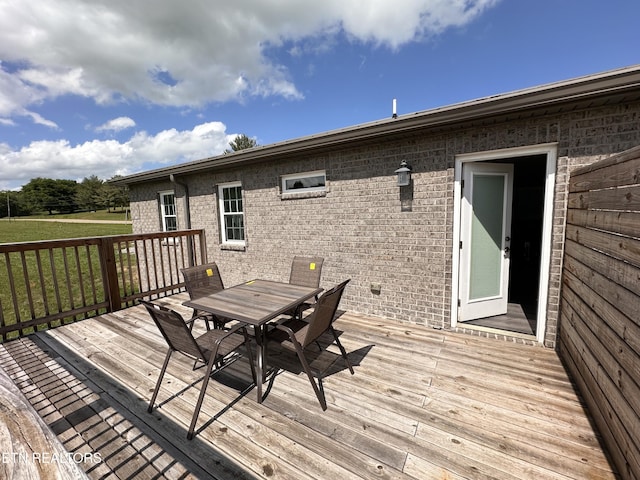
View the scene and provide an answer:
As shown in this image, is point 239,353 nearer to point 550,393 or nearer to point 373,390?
point 373,390

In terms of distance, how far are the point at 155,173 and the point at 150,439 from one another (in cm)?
615

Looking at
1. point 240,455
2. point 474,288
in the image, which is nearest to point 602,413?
point 474,288

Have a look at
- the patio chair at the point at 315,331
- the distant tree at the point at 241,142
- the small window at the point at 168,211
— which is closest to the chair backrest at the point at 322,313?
the patio chair at the point at 315,331

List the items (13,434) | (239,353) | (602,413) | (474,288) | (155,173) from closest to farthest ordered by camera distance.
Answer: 1. (13,434)
2. (602,413)
3. (239,353)
4. (474,288)
5. (155,173)

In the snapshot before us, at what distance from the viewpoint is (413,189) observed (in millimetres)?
3617

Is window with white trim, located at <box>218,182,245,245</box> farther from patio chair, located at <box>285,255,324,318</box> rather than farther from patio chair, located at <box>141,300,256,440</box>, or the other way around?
patio chair, located at <box>141,300,256,440</box>

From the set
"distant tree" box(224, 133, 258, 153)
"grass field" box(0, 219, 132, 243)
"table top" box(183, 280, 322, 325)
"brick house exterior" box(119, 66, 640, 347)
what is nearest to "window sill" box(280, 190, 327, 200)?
"brick house exterior" box(119, 66, 640, 347)

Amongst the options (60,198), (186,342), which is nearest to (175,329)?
(186,342)

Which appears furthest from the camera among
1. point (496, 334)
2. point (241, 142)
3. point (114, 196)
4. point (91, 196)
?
point (91, 196)

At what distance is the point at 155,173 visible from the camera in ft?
21.3

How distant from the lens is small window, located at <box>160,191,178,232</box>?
7133 millimetres

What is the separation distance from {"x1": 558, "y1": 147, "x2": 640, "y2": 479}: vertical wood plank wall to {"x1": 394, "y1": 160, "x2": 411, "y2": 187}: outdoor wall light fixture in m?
1.62

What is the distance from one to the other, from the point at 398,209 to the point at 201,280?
2760 mm

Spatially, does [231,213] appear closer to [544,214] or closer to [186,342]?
[186,342]
